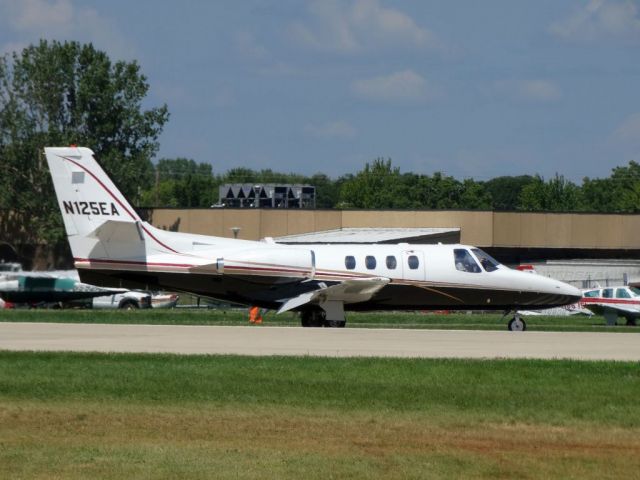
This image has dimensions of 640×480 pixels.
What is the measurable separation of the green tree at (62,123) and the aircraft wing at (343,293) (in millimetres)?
56945

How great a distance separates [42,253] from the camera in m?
90.1

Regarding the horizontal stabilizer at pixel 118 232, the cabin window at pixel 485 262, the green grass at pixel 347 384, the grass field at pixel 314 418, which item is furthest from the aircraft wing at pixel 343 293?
the grass field at pixel 314 418

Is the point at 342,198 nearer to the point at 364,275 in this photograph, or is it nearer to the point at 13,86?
the point at 13,86

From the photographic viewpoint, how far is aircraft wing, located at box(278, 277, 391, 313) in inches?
1431

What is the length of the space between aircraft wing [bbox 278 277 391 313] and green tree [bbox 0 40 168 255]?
56.9 meters

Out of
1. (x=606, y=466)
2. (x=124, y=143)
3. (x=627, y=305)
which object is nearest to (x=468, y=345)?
(x=606, y=466)

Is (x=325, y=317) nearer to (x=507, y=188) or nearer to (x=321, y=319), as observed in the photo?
(x=321, y=319)

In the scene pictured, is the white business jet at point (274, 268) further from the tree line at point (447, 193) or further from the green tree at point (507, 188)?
the green tree at point (507, 188)

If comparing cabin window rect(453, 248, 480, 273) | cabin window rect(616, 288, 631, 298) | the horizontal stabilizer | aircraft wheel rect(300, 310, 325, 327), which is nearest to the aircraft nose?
cabin window rect(453, 248, 480, 273)

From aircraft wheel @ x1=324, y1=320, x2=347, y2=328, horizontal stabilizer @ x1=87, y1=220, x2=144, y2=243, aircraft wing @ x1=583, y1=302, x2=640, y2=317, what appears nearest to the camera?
horizontal stabilizer @ x1=87, y1=220, x2=144, y2=243

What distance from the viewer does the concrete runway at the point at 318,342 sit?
26.6m

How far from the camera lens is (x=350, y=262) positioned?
37438 millimetres

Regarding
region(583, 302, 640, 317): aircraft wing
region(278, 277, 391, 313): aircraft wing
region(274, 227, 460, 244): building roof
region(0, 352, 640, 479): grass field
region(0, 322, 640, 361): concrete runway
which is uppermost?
region(274, 227, 460, 244): building roof

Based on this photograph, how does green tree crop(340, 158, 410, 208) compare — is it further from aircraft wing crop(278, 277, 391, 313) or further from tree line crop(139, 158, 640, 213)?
aircraft wing crop(278, 277, 391, 313)
